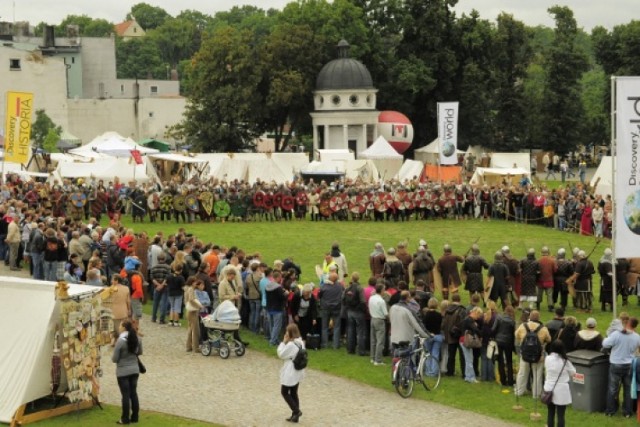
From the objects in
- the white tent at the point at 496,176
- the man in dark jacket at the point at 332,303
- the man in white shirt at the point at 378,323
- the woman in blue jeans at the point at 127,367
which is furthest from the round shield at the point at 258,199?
the woman in blue jeans at the point at 127,367

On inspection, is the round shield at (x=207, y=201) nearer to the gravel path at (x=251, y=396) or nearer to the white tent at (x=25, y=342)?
the gravel path at (x=251, y=396)

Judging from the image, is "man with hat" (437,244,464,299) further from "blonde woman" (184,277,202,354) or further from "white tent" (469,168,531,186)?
"white tent" (469,168,531,186)

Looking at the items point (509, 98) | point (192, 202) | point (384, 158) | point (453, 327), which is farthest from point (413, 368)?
point (509, 98)

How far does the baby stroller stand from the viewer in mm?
21609

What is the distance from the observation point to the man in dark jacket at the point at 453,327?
65.4 ft

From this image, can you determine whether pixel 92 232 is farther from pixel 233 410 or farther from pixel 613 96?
pixel 613 96

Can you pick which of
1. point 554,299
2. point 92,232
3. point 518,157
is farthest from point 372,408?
point 518,157

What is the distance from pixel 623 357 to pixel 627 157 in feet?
10.8

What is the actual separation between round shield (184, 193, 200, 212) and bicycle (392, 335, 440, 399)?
70.4 feet

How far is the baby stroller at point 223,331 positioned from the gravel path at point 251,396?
17 cm

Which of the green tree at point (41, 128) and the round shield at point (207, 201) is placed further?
the green tree at point (41, 128)

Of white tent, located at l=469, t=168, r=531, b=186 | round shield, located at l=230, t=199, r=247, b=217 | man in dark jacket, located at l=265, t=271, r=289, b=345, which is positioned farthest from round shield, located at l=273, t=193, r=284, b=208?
man in dark jacket, located at l=265, t=271, r=289, b=345

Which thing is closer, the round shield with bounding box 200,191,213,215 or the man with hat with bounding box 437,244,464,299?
the man with hat with bounding box 437,244,464,299

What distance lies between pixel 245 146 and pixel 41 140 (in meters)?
14.8
